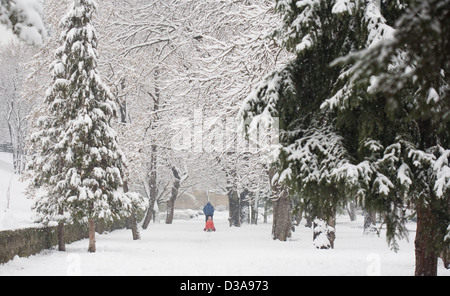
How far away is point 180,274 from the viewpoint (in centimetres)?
1069

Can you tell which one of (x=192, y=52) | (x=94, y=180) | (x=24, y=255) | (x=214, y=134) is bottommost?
(x=24, y=255)

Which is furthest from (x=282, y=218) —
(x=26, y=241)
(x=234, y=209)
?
(x=234, y=209)

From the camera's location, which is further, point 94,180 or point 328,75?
point 94,180

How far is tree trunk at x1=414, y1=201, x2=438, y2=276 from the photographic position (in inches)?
344

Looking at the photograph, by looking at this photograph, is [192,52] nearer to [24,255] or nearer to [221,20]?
[221,20]

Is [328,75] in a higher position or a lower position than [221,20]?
lower

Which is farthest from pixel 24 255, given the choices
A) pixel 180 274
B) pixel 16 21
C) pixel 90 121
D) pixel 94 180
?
pixel 16 21

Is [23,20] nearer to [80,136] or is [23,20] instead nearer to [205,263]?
[205,263]

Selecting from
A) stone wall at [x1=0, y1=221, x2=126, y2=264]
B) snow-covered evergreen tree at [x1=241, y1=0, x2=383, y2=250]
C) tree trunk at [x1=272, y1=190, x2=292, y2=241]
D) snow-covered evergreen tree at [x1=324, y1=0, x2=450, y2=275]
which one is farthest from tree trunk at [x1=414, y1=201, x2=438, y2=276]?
tree trunk at [x1=272, y1=190, x2=292, y2=241]

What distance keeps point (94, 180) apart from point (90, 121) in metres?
1.82

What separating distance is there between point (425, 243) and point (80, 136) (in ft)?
33.5

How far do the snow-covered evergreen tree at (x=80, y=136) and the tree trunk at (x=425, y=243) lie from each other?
9.45 m

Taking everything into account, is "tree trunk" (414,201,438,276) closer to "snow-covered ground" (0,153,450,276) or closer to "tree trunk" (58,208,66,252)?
"snow-covered ground" (0,153,450,276)

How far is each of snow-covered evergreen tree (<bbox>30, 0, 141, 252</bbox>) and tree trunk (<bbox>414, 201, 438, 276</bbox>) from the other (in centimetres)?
945
